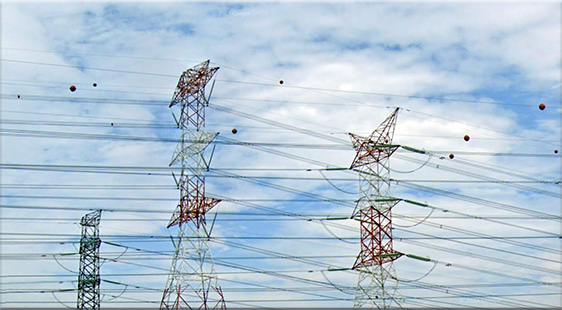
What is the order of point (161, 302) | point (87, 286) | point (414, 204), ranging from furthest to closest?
point (87, 286) < point (414, 204) < point (161, 302)

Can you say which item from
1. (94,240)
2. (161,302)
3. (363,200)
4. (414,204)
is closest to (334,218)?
(363,200)

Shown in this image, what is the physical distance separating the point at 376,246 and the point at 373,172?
4908 millimetres

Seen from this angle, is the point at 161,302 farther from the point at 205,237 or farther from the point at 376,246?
the point at 376,246

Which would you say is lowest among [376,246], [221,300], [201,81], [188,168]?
[221,300]

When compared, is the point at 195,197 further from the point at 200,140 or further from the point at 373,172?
the point at 373,172

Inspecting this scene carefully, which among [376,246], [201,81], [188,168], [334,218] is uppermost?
[201,81]

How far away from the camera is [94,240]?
4750 centimetres

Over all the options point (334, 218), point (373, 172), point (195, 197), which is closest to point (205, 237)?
point (195, 197)

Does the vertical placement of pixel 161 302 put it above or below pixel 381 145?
below

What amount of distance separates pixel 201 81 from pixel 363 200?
42.6 ft

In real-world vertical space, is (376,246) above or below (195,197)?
below

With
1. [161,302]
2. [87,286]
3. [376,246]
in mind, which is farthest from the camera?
[87,286]

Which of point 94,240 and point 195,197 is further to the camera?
point 94,240

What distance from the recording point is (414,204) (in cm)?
4059
